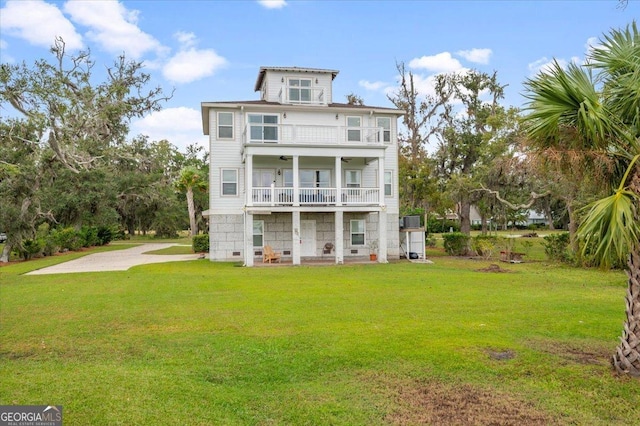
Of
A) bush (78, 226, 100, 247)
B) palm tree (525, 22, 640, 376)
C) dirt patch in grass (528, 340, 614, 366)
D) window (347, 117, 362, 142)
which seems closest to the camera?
palm tree (525, 22, 640, 376)

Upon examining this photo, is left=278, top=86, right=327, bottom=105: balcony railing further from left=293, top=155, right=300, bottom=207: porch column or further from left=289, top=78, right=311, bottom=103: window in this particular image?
left=293, top=155, right=300, bottom=207: porch column

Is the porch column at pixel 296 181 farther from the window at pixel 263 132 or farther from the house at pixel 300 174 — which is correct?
the window at pixel 263 132

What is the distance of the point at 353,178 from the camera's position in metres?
23.4

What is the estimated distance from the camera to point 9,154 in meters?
22.5

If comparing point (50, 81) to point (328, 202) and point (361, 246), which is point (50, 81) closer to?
point (328, 202)

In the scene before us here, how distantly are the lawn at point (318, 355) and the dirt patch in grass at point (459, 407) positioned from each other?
2 centimetres

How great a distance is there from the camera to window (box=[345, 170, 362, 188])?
23250 mm

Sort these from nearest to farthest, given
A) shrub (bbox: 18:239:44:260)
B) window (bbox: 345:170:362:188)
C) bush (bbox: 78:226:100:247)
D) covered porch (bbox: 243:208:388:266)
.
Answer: covered porch (bbox: 243:208:388:266), window (bbox: 345:170:362:188), shrub (bbox: 18:239:44:260), bush (bbox: 78:226:100:247)

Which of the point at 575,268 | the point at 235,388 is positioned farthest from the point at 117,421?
the point at 575,268

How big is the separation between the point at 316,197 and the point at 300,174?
1898mm

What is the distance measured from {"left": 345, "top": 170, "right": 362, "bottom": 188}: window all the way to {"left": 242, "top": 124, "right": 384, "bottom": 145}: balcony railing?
1.67 metres

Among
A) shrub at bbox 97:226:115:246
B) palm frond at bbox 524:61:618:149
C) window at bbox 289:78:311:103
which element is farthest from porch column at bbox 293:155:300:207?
shrub at bbox 97:226:115:246

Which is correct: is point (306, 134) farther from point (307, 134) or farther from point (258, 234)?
point (258, 234)

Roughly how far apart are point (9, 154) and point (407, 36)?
777 inches
